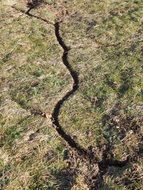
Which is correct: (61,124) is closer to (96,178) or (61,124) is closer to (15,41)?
(96,178)

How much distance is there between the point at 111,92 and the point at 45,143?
0.92m

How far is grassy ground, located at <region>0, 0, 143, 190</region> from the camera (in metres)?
3.68

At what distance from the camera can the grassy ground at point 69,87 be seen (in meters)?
3.68

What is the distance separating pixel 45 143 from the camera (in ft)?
12.9

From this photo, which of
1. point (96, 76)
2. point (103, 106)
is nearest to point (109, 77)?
point (96, 76)

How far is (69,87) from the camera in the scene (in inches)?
180

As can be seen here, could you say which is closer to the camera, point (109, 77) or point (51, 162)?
point (51, 162)

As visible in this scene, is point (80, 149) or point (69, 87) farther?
point (69, 87)

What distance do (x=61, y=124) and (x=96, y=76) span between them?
31.2 inches

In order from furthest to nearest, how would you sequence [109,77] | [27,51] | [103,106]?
[27,51]
[109,77]
[103,106]

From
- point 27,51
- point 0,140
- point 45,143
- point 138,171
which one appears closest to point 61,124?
point 45,143

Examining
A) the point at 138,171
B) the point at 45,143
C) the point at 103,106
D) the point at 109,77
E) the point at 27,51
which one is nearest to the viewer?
the point at 138,171

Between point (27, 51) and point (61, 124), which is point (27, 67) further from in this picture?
point (61, 124)

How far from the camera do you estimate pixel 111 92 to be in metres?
4.44
